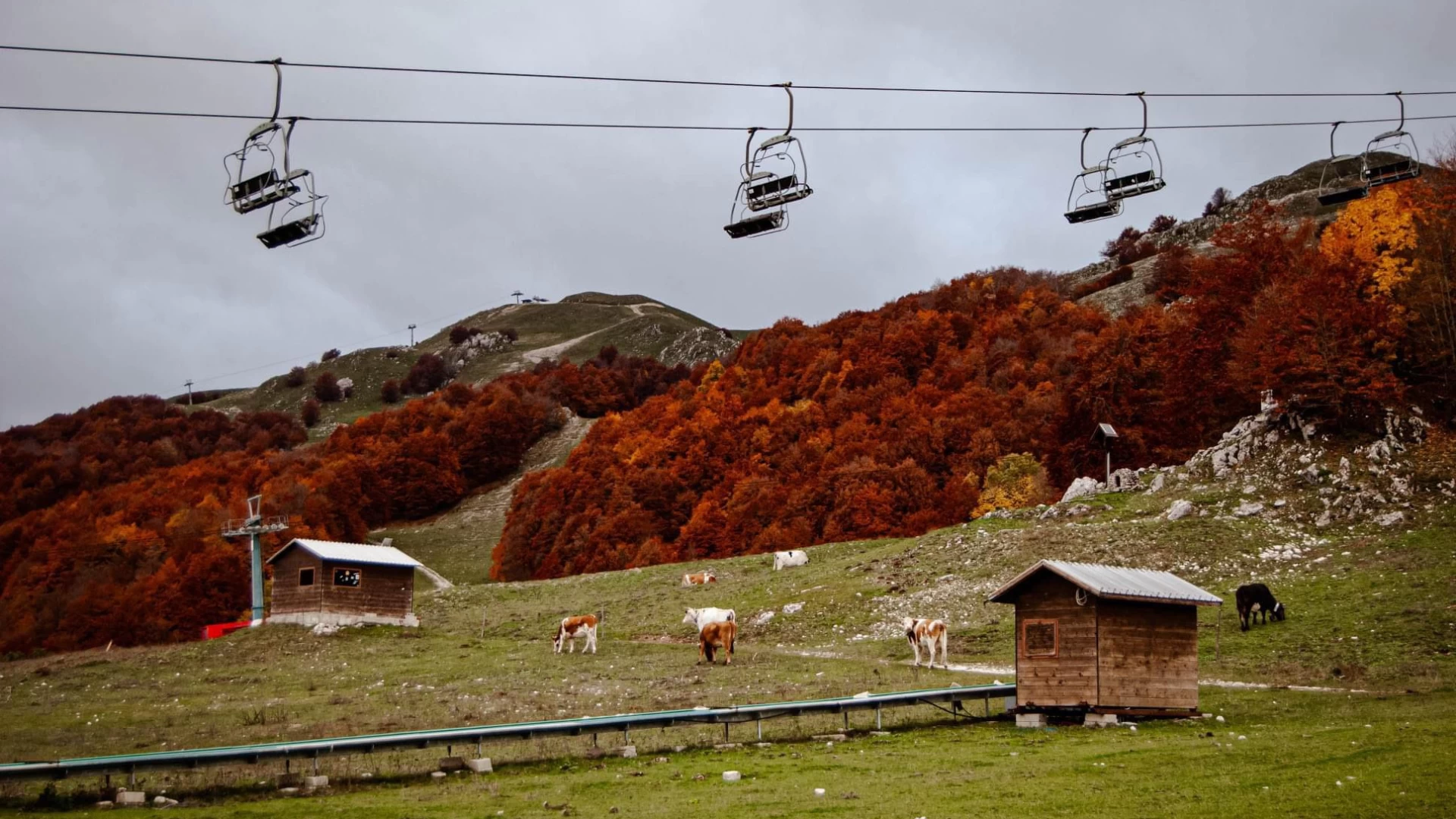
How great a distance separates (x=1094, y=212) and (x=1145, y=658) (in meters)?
10.3

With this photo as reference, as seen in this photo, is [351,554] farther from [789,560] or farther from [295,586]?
[789,560]

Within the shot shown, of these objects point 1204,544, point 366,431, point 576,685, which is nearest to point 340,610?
point 576,685

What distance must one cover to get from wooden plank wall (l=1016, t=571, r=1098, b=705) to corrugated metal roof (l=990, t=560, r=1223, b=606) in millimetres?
393

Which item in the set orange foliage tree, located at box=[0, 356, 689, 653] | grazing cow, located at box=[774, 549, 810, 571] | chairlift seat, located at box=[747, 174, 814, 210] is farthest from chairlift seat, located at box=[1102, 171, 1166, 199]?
orange foliage tree, located at box=[0, 356, 689, 653]

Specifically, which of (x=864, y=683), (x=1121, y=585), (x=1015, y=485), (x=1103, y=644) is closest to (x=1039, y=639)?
(x=1103, y=644)

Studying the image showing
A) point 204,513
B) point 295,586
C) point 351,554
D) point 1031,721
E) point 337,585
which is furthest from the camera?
point 204,513

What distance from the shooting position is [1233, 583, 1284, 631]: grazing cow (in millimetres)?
35656

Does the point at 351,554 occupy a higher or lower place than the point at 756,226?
lower

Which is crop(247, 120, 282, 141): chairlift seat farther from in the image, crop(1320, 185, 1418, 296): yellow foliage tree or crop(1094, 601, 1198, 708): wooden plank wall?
crop(1320, 185, 1418, 296): yellow foliage tree

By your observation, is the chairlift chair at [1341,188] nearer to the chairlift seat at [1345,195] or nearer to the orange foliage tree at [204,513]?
the chairlift seat at [1345,195]

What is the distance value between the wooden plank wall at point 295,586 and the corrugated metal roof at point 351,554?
1.19 feet

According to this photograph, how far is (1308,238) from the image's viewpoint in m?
72.7

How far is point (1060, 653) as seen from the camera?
82.3ft

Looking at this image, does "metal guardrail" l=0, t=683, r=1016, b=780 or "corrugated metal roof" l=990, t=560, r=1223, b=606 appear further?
"corrugated metal roof" l=990, t=560, r=1223, b=606
